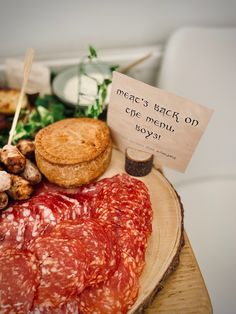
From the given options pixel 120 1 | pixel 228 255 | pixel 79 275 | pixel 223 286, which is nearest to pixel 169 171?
pixel 228 255

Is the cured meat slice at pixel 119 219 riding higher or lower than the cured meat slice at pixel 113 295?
higher

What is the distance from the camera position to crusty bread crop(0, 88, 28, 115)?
184cm

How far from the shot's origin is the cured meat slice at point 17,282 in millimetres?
1029

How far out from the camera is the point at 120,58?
219cm

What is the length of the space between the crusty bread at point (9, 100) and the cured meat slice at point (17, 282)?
3.13ft

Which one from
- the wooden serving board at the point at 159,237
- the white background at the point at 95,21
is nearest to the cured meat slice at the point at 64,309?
the wooden serving board at the point at 159,237

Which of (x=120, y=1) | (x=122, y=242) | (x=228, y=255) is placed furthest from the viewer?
(x=120, y=1)

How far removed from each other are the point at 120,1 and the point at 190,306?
1616mm

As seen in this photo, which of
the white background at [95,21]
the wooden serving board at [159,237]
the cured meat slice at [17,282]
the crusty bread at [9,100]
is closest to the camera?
the cured meat slice at [17,282]

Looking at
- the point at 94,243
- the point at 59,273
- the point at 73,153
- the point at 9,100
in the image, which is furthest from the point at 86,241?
the point at 9,100

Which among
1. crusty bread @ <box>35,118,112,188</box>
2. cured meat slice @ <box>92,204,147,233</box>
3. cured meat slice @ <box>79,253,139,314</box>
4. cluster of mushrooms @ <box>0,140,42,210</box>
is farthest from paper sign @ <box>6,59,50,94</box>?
cured meat slice @ <box>79,253,139,314</box>

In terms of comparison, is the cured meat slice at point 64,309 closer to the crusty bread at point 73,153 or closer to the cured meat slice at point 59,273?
the cured meat slice at point 59,273

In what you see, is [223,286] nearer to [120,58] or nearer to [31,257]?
[31,257]

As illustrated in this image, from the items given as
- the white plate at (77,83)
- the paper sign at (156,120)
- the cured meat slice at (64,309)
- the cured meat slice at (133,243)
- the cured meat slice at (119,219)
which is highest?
the paper sign at (156,120)
